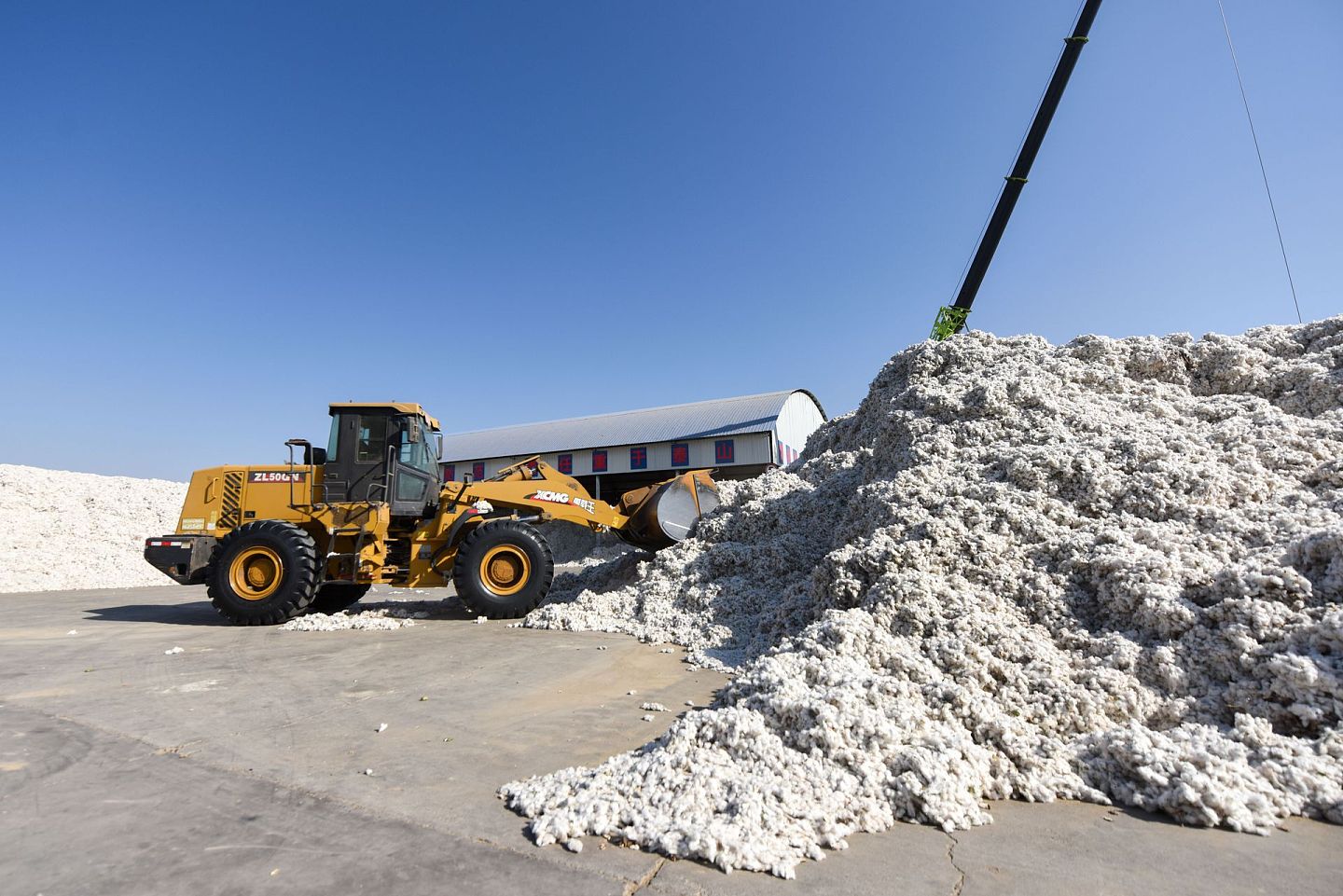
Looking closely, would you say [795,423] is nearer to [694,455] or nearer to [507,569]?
[694,455]

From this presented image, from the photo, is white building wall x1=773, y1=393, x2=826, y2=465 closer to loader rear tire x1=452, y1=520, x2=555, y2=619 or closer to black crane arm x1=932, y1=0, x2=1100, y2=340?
black crane arm x1=932, y1=0, x2=1100, y2=340

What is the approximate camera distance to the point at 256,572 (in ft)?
25.6

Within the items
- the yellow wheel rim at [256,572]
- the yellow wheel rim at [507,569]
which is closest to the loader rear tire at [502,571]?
the yellow wheel rim at [507,569]

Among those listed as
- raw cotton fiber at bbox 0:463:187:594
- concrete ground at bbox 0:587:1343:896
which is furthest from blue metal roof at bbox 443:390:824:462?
concrete ground at bbox 0:587:1343:896

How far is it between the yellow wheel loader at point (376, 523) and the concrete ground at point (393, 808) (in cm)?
241

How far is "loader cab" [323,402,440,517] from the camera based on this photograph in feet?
27.0

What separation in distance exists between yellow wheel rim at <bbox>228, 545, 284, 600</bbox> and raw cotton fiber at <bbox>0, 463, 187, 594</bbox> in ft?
30.0

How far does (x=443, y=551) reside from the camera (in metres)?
8.28

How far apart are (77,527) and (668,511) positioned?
52.3 feet

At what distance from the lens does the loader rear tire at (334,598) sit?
907 cm

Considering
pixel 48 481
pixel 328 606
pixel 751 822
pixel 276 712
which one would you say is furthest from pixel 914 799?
pixel 48 481

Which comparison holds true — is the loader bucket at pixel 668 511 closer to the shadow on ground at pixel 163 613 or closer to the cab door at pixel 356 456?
the cab door at pixel 356 456

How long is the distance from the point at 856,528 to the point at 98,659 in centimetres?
684

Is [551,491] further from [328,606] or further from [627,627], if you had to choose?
[328,606]
